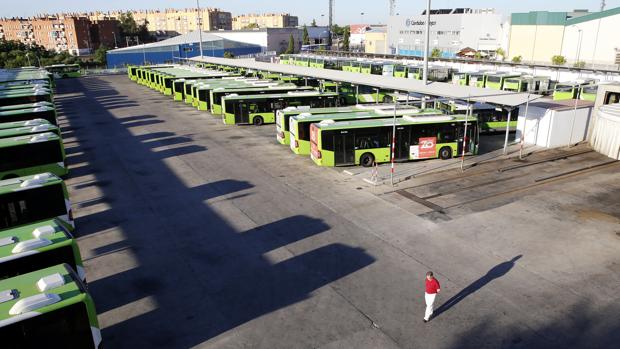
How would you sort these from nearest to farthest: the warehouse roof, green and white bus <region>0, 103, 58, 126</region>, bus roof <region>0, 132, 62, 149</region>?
bus roof <region>0, 132, 62, 149</region>, green and white bus <region>0, 103, 58, 126</region>, the warehouse roof

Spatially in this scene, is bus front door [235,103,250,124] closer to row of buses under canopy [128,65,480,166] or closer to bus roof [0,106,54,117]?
row of buses under canopy [128,65,480,166]

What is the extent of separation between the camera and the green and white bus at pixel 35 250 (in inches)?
416

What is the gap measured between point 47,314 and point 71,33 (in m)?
150

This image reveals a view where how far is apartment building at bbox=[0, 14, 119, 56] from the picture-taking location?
444 ft

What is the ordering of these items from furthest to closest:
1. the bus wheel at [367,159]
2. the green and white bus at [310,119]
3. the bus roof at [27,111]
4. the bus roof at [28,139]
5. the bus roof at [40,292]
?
the bus roof at [27,111] → the green and white bus at [310,119] → the bus wheel at [367,159] → the bus roof at [28,139] → the bus roof at [40,292]

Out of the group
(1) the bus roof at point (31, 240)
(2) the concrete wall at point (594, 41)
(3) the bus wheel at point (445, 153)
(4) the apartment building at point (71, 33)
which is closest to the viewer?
(1) the bus roof at point (31, 240)

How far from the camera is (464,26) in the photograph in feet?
308

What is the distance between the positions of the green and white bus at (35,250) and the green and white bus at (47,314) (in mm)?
1217

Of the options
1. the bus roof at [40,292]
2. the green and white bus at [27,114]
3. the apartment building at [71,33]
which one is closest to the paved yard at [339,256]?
the bus roof at [40,292]

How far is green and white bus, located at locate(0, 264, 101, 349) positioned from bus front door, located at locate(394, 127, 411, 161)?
55.8 feet

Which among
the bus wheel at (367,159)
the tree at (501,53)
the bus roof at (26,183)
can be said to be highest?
the tree at (501,53)

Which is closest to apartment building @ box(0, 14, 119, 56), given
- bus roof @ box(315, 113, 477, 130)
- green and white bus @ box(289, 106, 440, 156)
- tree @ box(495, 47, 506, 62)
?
tree @ box(495, 47, 506, 62)

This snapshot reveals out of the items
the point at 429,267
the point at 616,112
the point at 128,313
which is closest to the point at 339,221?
the point at 429,267

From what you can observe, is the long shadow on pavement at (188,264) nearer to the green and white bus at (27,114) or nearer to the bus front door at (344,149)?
the bus front door at (344,149)
